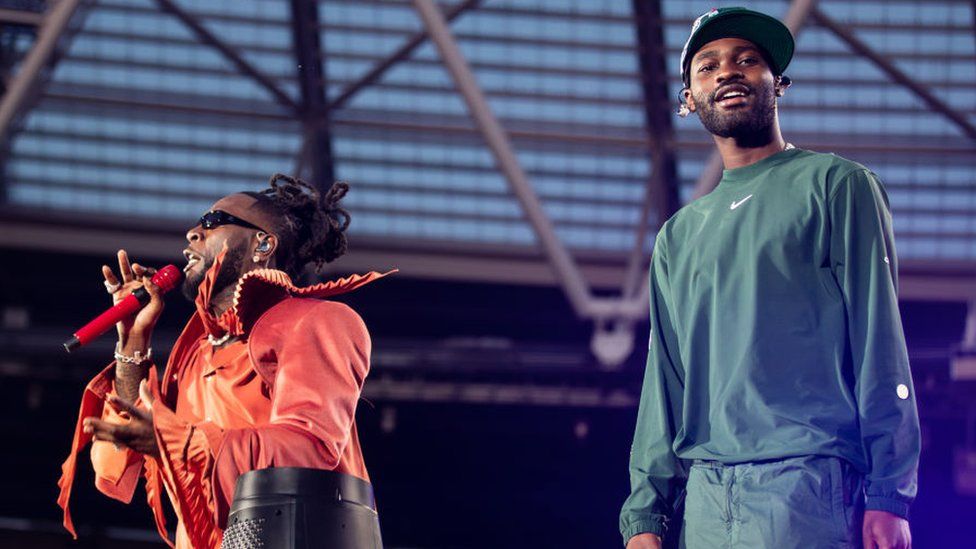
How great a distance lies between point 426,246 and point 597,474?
16.0 ft

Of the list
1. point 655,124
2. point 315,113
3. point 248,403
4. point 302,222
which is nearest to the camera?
point 248,403

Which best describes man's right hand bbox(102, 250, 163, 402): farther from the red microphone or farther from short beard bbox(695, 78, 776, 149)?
short beard bbox(695, 78, 776, 149)

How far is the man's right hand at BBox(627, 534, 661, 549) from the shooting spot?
3.12 meters

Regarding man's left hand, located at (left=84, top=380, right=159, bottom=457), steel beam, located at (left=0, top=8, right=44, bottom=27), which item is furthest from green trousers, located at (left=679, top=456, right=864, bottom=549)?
steel beam, located at (left=0, top=8, right=44, bottom=27)

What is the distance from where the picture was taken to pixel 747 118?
10.6ft

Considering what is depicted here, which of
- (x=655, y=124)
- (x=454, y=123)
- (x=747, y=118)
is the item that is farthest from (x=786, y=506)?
(x=655, y=124)

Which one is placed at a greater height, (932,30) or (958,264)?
(932,30)

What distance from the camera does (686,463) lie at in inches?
128

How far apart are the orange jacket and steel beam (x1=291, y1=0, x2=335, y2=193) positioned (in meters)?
16.3

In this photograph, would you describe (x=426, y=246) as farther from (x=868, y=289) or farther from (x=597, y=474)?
(x=868, y=289)

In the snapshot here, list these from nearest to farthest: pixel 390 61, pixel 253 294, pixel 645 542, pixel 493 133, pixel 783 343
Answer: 1. pixel 783 343
2. pixel 645 542
3. pixel 253 294
4. pixel 493 133
5. pixel 390 61

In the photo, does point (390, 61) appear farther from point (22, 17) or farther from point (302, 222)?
point (302, 222)

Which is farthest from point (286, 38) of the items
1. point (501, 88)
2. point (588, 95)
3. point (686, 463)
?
point (686, 463)

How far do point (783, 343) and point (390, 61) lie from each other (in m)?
17.5
